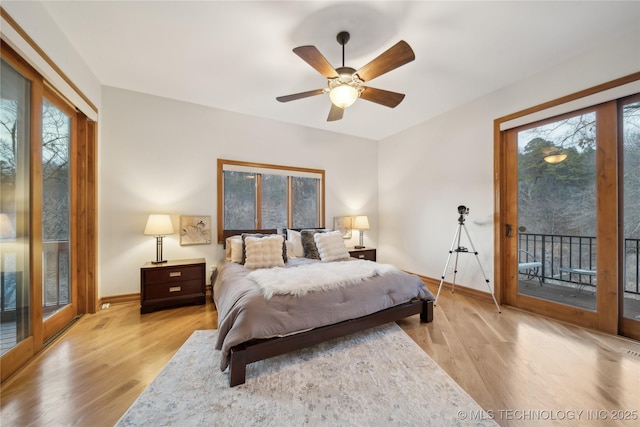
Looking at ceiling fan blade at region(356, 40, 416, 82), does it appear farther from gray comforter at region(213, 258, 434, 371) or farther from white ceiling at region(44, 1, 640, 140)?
gray comforter at region(213, 258, 434, 371)

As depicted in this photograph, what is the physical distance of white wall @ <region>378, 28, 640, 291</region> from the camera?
8.14 ft

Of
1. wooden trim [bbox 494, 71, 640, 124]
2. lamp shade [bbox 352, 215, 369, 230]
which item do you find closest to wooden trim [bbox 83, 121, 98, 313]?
lamp shade [bbox 352, 215, 369, 230]

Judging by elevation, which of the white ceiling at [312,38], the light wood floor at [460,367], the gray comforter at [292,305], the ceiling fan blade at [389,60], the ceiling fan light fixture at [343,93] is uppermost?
the white ceiling at [312,38]

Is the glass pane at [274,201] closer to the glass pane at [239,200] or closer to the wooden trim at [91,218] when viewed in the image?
the glass pane at [239,200]

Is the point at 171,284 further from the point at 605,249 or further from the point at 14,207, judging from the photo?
the point at 605,249

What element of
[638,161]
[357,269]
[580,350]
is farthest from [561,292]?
[357,269]

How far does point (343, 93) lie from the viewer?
2.22 metres

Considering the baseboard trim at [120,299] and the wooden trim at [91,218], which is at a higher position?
the wooden trim at [91,218]

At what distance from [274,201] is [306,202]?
625mm

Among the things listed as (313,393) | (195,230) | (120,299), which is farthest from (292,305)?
(120,299)

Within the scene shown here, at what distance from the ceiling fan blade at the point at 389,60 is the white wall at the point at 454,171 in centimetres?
206

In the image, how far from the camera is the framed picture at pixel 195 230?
3417mm

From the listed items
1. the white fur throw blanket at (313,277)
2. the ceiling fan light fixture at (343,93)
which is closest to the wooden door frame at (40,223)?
the white fur throw blanket at (313,277)

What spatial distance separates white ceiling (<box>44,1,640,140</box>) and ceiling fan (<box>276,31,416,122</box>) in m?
0.36
